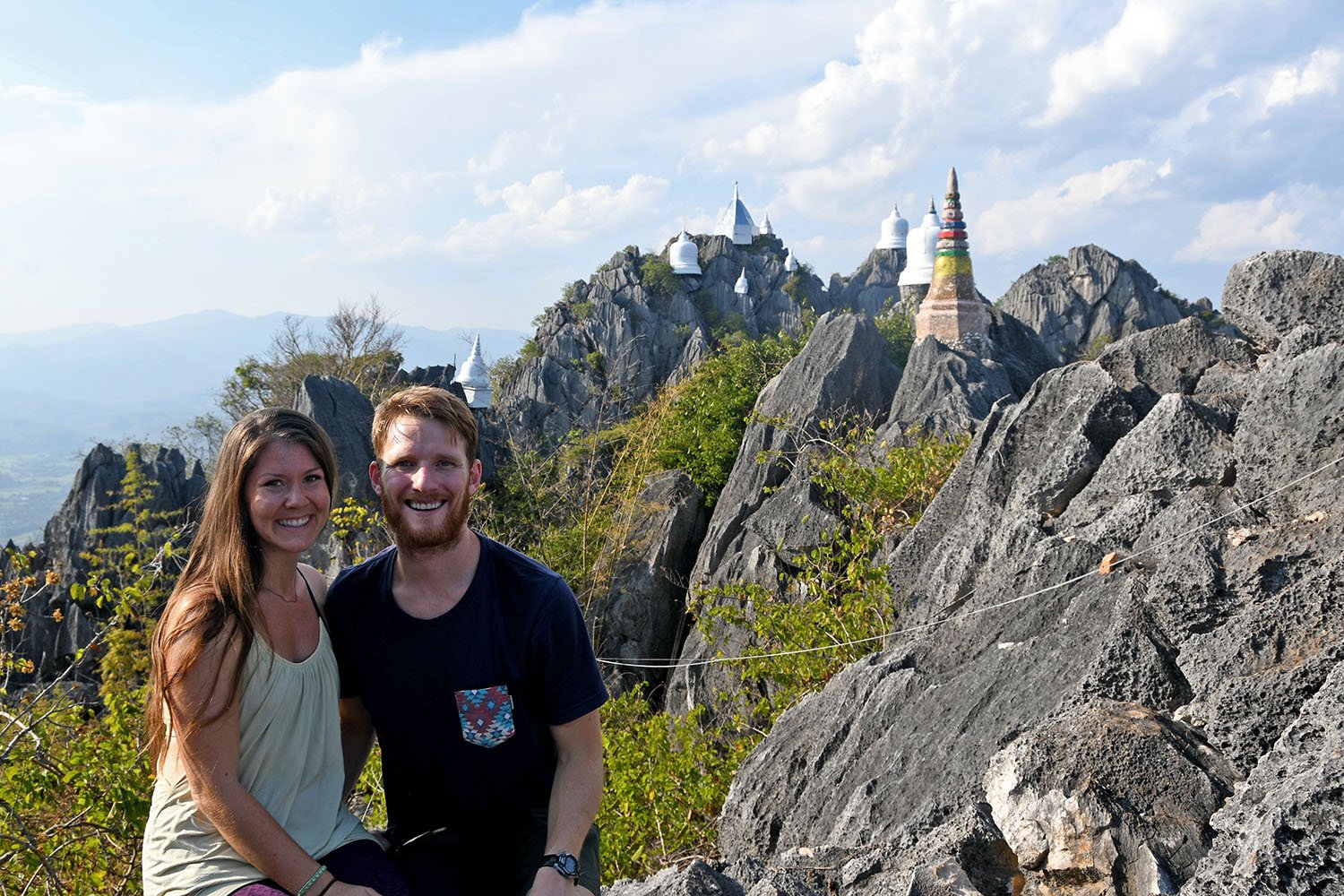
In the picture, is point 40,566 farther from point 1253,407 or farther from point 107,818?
point 1253,407

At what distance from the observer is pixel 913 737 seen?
470 centimetres

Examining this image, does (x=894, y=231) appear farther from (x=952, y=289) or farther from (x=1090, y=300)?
(x=952, y=289)

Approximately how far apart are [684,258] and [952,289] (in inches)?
1289

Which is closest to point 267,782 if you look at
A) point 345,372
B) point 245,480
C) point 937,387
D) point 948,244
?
point 245,480

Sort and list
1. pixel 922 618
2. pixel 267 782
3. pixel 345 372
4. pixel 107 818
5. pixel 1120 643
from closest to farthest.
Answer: pixel 267 782 < pixel 1120 643 < pixel 107 818 < pixel 922 618 < pixel 345 372

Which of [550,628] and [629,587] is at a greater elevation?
[550,628]

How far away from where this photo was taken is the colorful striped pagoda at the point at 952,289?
57.0ft

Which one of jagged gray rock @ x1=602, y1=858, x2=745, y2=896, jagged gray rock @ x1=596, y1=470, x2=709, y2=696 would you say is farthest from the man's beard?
jagged gray rock @ x1=596, y1=470, x2=709, y2=696

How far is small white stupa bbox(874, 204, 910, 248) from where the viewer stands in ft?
217

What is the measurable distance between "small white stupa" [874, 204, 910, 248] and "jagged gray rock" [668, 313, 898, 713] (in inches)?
2098

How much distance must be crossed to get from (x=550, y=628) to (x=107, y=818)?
9.18ft

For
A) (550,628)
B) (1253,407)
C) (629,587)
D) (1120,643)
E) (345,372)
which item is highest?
(345,372)

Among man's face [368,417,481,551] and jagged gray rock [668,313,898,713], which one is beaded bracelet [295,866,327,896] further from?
jagged gray rock [668,313,898,713]

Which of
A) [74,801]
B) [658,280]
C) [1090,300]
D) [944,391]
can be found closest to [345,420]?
[944,391]
